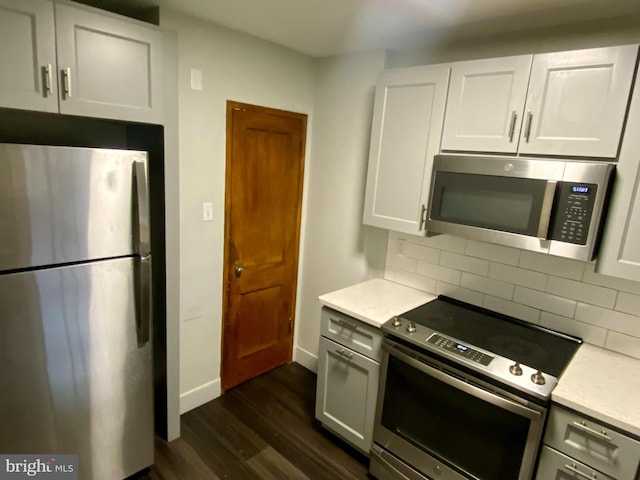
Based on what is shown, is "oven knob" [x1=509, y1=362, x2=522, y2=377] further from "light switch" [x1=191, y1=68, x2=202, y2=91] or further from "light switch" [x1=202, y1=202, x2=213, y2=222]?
"light switch" [x1=191, y1=68, x2=202, y2=91]

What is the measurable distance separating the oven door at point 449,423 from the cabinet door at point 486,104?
105 cm

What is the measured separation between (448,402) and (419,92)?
153cm

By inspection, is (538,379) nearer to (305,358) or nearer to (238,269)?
(238,269)

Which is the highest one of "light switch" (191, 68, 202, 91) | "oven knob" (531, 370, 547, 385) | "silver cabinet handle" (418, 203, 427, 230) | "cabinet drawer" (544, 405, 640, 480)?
"light switch" (191, 68, 202, 91)

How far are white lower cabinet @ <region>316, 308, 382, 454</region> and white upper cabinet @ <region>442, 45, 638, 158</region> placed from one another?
1.11 meters

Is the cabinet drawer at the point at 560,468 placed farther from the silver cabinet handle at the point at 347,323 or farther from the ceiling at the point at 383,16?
the ceiling at the point at 383,16

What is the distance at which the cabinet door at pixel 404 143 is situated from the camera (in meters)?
1.97

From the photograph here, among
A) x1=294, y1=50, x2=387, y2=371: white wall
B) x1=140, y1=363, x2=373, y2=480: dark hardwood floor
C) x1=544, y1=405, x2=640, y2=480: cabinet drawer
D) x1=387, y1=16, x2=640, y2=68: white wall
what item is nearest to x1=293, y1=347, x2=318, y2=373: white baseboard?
x1=294, y1=50, x2=387, y2=371: white wall

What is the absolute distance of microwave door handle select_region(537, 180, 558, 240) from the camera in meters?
1.57

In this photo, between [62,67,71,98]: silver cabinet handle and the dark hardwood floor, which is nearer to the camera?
[62,67,71,98]: silver cabinet handle

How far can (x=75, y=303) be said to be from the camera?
163 centimetres

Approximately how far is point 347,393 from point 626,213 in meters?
1.58

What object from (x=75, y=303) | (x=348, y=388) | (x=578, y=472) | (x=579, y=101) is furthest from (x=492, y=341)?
(x=75, y=303)

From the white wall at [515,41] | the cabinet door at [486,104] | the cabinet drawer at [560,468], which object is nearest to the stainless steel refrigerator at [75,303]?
the cabinet door at [486,104]
